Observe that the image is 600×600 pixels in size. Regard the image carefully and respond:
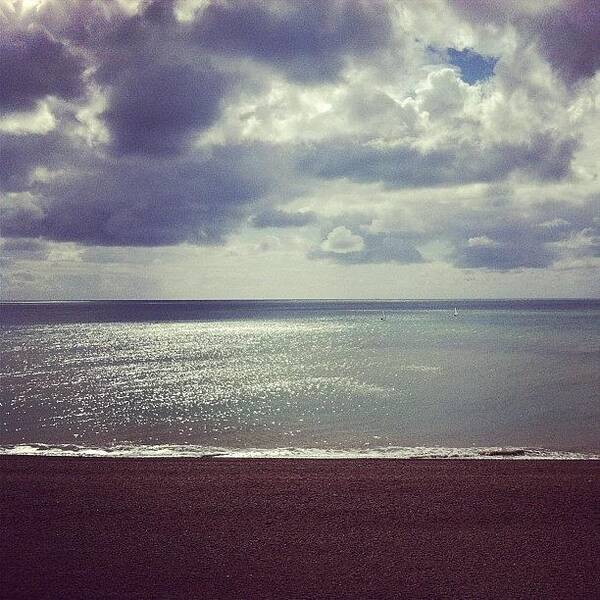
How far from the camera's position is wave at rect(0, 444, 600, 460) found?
15094 mm

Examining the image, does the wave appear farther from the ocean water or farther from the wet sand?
the wet sand

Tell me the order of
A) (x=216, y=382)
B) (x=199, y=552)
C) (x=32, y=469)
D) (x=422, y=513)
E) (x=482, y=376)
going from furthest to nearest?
(x=482, y=376), (x=216, y=382), (x=32, y=469), (x=422, y=513), (x=199, y=552)

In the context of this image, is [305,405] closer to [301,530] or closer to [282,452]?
[282,452]

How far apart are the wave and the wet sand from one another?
1878mm

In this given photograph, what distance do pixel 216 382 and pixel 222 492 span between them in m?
24.3

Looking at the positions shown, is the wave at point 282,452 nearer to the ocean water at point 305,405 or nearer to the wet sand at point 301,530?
the ocean water at point 305,405

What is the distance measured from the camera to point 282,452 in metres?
16.8

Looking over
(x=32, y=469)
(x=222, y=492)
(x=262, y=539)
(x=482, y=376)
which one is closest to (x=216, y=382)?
(x=482, y=376)

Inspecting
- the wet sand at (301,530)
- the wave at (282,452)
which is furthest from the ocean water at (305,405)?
the wet sand at (301,530)

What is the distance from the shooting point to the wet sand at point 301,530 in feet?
24.6

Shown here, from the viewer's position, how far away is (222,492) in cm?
1116

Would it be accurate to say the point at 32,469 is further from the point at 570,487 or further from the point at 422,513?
the point at 570,487

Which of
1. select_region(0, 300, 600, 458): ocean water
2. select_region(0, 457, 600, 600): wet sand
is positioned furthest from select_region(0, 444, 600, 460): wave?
select_region(0, 457, 600, 600): wet sand

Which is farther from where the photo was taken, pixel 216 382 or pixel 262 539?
pixel 216 382
